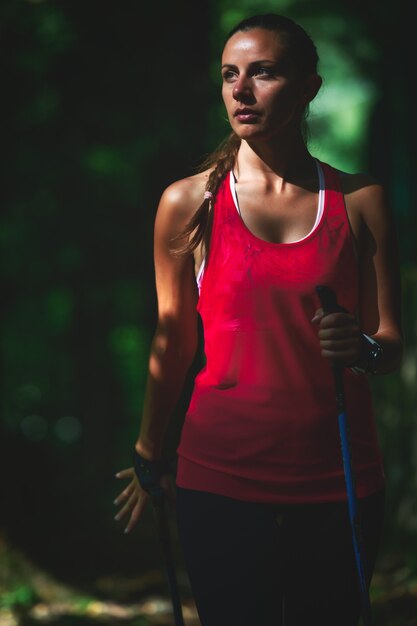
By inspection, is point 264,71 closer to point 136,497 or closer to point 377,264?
point 377,264

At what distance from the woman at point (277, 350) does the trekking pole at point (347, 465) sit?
4 cm

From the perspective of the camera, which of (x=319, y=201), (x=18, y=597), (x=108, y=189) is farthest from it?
(x=108, y=189)

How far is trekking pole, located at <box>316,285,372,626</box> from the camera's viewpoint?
236 centimetres

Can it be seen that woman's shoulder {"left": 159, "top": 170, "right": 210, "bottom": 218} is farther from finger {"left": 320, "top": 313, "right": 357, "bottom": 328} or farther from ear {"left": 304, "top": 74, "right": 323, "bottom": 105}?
finger {"left": 320, "top": 313, "right": 357, "bottom": 328}

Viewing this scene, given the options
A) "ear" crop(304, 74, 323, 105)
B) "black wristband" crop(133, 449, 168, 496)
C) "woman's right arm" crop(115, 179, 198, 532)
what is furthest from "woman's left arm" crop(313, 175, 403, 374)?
"black wristband" crop(133, 449, 168, 496)

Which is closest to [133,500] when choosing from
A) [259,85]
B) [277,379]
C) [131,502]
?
[131,502]

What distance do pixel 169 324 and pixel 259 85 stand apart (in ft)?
2.54

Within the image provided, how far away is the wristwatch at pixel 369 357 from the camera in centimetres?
249

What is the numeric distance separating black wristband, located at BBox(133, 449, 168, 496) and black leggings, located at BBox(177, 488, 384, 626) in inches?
14.0

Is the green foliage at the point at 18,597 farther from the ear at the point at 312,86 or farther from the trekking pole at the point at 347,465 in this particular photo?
the ear at the point at 312,86

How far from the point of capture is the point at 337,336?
7.82 feet

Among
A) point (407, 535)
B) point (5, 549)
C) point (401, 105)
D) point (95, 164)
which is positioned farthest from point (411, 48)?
point (5, 549)

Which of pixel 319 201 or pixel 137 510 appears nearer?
pixel 319 201

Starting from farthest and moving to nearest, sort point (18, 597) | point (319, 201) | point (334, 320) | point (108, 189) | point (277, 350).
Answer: point (108, 189) → point (18, 597) → point (319, 201) → point (277, 350) → point (334, 320)
